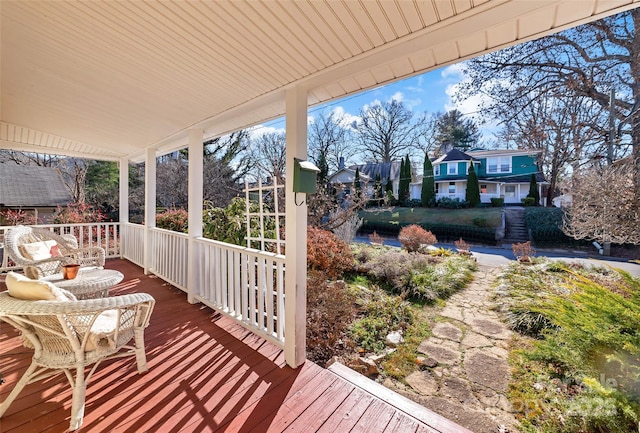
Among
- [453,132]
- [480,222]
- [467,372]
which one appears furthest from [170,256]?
[453,132]

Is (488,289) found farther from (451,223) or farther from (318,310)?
(451,223)

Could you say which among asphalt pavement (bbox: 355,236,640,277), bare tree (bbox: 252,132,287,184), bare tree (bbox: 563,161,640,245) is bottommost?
asphalt pavement (bbox: 355,236,640,277)

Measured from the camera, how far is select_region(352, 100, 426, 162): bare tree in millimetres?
15969

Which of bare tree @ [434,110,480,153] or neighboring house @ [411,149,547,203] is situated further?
bare tree @ [434,110,480,153]

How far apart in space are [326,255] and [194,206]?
2650 mm

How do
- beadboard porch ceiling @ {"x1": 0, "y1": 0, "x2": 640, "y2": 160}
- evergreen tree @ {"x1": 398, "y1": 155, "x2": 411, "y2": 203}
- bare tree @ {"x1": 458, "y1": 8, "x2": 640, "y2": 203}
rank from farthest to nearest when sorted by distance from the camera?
evergreen tree @ {"x1": 398, "y1": 155, "x2": 411, "y2": 203}
bare tree @ {"x1": 458, "y1": 8, "x2": 640, "y2": 203}
beadboard porch ceiling @ {"x1": 0, "y1": 0, "x2": 640, "y2": 160}

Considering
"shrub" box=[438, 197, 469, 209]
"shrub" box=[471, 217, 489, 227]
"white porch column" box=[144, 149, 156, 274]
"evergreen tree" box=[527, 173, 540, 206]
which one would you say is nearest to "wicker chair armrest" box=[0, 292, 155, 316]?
"white porch column" box=[144, 149, 156, 274]

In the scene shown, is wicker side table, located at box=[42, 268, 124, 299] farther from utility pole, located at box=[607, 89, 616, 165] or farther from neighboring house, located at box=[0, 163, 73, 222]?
neighboring house, located at box=[0, 163, 73, 222]

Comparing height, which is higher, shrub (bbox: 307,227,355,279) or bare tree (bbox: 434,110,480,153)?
bare tree (bbox: 434,110,480,153)

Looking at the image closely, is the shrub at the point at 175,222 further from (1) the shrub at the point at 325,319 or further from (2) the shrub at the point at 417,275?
(2) the shrub at the point at 417,275

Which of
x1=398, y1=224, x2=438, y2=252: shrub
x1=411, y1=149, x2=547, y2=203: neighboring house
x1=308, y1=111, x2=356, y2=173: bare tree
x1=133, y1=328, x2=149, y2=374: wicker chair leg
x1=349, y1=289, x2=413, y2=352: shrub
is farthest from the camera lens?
x1=411, y1=149, x2=547, y2=203: neighboring house

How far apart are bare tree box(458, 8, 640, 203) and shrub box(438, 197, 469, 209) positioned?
10.9m

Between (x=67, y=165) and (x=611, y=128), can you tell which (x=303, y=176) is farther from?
(x=67, y=165)

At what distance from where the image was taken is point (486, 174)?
58.4 feet
